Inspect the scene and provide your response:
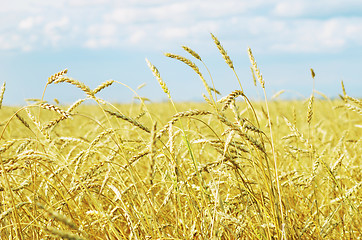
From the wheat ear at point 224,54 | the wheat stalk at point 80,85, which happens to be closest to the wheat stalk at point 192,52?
the wheat ear at point 224,54

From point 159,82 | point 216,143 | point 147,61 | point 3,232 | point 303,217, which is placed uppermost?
point 147,61

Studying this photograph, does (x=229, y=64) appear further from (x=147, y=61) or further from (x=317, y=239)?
(x=317, y=239)

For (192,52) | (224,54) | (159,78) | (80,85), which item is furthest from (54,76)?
(224,54)

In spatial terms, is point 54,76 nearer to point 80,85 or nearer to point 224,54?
point 80,85

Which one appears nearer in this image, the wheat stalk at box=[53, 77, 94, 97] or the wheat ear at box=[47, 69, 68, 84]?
the wheat stalk at box=[53, 77, 94, 97]

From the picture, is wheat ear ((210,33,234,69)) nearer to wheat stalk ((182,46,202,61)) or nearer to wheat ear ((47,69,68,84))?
wheat stalk ((182,46,202,61))

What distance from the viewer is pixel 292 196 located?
100 inches

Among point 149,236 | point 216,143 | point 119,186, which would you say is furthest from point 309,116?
point 119,186

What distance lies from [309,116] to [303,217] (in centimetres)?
93

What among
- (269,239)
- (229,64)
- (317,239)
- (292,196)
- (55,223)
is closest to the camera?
(269,239)

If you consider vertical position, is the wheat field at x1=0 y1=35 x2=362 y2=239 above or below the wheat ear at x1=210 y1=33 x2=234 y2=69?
below

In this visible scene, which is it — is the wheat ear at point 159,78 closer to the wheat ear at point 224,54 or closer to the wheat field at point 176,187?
the wheat field at point 176,187

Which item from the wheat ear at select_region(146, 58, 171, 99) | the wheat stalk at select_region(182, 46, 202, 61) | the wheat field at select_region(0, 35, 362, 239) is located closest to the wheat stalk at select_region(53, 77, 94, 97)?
the wheat field at select_region(0, 35, 362, 239)

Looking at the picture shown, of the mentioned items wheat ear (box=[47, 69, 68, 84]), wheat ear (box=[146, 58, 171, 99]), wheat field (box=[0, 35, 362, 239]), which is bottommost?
wheat field (box=[0, 35, 362, 239])
